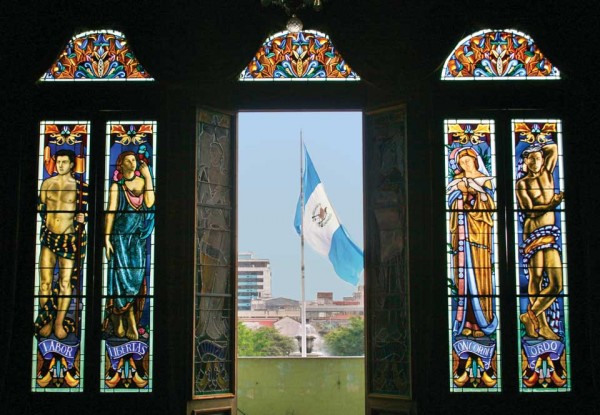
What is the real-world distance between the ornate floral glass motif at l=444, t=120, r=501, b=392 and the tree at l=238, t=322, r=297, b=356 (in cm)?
841

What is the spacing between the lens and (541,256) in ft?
19.6

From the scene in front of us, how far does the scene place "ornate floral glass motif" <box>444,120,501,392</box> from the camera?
5.85 meters

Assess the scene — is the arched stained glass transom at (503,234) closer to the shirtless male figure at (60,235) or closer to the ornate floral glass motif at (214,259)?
the ornate floral glass motif at (214,259)

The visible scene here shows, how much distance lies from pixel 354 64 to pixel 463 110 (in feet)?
3.02

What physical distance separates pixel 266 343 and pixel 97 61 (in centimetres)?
884

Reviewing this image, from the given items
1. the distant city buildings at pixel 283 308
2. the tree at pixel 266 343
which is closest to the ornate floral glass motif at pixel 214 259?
the distant city buildings at pixel 283 308

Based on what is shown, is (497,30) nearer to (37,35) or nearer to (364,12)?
(364,12)

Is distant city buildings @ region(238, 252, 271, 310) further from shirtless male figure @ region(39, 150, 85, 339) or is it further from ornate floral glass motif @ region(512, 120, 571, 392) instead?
ornate floral glass motif @ region(512, 120, 571, 392)

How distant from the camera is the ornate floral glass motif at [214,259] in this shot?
5.86 meters

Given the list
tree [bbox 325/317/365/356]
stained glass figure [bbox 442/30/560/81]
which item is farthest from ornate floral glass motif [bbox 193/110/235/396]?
tree [bbox 325/317/365/356]

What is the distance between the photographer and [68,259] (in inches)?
237

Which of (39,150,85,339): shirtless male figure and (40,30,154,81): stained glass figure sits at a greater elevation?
(40,30,154,81): stained glass figure

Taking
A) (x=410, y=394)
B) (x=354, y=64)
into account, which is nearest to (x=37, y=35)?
(x=354, y=64)

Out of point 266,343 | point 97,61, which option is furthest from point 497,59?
point 266,343
